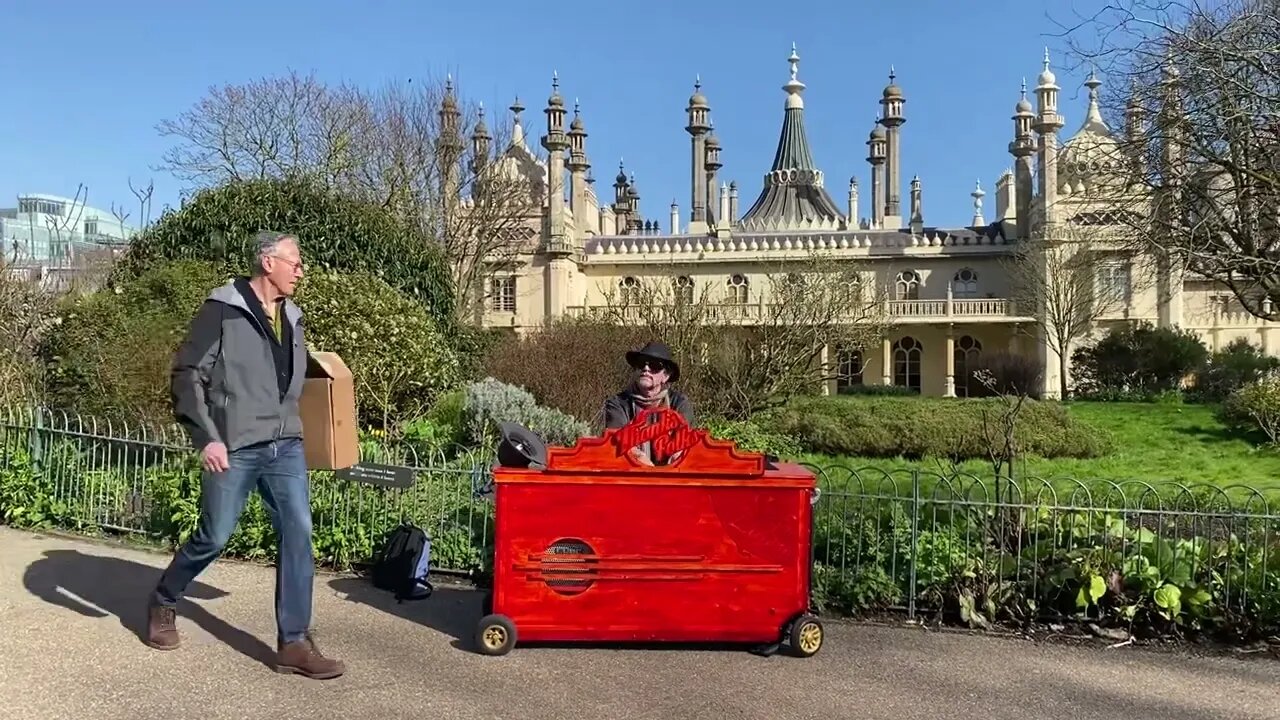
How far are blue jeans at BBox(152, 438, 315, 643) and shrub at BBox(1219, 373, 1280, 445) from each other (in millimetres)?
16813

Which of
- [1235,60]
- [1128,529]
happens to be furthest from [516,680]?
[1235,60]

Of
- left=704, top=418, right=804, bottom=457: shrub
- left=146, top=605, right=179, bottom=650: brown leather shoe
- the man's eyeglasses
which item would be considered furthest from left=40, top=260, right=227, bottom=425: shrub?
left=704, top=418, right=804, bottom=457: shrub

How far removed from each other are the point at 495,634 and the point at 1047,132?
38.7 metres

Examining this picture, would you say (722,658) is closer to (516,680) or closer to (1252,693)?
(516,680)

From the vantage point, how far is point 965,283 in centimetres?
4075

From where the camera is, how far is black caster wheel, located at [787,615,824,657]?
4555mm

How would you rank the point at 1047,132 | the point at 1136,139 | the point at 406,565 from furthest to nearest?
1. the point at 1047,132
2. the point at 1136,139
3. the point at 406,565

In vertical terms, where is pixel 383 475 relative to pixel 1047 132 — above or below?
below

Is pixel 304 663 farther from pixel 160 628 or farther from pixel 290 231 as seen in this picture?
pixel 290 231

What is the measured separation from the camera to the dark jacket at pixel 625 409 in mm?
5238

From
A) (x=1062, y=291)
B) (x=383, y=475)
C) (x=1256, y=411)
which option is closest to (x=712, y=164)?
(x=1062, y=291)

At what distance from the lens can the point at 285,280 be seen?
4148mm

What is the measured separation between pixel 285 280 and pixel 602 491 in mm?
1700

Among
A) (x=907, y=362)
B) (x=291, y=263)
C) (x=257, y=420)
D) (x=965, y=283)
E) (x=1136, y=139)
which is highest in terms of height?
(x=965, y=283)
